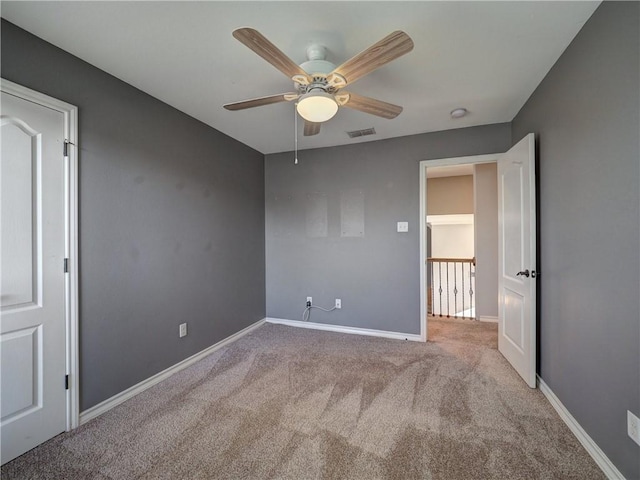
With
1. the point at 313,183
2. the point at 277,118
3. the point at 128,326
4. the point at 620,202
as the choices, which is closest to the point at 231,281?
the point at 128,326

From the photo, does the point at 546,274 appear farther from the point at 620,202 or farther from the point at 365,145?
the point at 365,145

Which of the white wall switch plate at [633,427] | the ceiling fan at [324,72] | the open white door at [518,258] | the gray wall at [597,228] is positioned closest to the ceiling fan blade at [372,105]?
the ceiling fan at [324,72]

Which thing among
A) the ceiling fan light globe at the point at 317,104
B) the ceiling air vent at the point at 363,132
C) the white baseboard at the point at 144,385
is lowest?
the white baseboard at the point at 144,385

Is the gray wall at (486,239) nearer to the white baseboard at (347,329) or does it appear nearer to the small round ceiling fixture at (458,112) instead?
the white baseboard at (347,329)

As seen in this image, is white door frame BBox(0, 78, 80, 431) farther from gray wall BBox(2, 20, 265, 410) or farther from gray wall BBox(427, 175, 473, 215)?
gray wall BBox(427, 175, 473, 215)

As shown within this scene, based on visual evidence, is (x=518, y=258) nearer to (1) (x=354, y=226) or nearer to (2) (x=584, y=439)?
(2) (x=584, y=439)

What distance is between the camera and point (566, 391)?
1875mm

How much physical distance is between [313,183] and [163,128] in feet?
6.23

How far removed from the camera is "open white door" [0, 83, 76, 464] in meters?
1.57

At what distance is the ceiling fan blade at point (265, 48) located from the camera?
1247 mm

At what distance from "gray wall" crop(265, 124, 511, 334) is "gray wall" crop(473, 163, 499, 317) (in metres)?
1.35

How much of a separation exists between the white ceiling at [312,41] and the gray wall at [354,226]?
821 millimetres

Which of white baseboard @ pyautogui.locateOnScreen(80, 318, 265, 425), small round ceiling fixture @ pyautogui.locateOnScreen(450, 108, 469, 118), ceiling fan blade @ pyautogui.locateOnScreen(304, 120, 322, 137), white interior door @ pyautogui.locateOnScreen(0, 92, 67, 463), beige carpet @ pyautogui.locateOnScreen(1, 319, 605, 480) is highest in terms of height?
small round ceiling fixture @ pyautogui.locateOnScreen(450, 108, 469, 118)

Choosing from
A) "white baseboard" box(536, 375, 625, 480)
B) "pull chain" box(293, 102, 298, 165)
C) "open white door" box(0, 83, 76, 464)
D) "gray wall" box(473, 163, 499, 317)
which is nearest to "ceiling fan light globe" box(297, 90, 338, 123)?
"pull chain" box(293, 102, 298, 165)
